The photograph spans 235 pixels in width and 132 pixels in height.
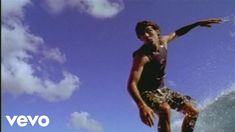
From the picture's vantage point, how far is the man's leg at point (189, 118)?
9.01 meters

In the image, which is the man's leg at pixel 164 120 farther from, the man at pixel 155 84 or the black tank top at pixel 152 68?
the black tank top at pixel 152 68

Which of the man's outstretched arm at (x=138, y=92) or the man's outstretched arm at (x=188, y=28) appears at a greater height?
the man's outstretched arm at (x=188, y=28)

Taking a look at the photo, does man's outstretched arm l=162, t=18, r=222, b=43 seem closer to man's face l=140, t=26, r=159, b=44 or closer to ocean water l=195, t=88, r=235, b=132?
man's face l=140, t=26, r=159, b=44

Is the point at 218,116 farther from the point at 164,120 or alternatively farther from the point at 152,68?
the point at 164,120

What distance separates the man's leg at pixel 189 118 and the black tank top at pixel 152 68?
759 mm

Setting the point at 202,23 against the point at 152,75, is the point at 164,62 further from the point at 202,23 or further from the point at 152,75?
the point at 202,23

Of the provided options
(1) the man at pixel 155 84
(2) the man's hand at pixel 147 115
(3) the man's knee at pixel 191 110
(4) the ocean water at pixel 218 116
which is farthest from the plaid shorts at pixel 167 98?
(4) the ocean water at pixel 218 116

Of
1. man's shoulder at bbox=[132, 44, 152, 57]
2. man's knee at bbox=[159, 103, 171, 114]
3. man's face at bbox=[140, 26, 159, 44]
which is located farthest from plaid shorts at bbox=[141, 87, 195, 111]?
man's face at bbox=[140, 26, 159, 44]

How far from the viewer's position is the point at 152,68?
→ 30.8ft

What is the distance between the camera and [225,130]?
1526 centimetres

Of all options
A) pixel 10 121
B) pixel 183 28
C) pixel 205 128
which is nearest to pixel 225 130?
pixel 205 128

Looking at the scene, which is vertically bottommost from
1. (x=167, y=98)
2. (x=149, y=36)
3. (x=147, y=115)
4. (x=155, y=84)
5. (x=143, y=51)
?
(x=147, y=115)

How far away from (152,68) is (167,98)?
641mm

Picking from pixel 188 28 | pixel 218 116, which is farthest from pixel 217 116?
pixel 188 28
